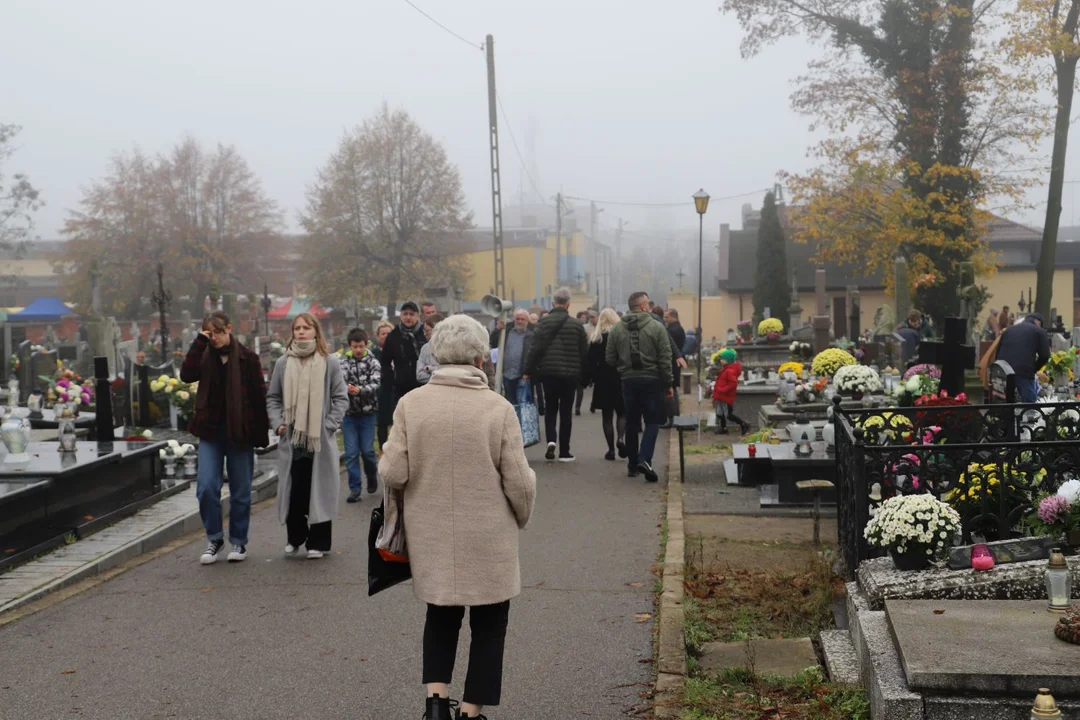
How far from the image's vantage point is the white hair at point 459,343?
189 inches

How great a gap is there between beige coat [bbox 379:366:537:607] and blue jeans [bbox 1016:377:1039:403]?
11456 mm

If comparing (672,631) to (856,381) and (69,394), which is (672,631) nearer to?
(856,381)

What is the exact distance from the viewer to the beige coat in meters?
4.61

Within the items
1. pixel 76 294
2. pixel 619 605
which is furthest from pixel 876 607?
pixel 76 294

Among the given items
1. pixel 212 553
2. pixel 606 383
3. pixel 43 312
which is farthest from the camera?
pixel 43 312

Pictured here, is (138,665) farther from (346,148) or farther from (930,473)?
(346,148)

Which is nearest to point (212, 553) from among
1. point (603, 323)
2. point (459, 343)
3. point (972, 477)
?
point (459, 343)

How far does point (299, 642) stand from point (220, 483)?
2442 millimetres

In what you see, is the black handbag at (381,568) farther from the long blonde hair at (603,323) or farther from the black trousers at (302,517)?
the long blonde hair at (603,323)

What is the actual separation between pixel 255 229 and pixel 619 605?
64.3m

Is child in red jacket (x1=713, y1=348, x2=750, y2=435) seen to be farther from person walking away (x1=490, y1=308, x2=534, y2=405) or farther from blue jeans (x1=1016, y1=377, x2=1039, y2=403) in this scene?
blue jeans (x1=1016, y1=377, x2=1039, y2=403)

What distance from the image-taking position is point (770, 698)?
5.44 m

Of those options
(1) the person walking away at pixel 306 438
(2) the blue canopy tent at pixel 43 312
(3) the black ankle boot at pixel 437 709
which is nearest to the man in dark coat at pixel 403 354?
(1) the person walking away at pixel 306 438

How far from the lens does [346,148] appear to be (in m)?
62.5
